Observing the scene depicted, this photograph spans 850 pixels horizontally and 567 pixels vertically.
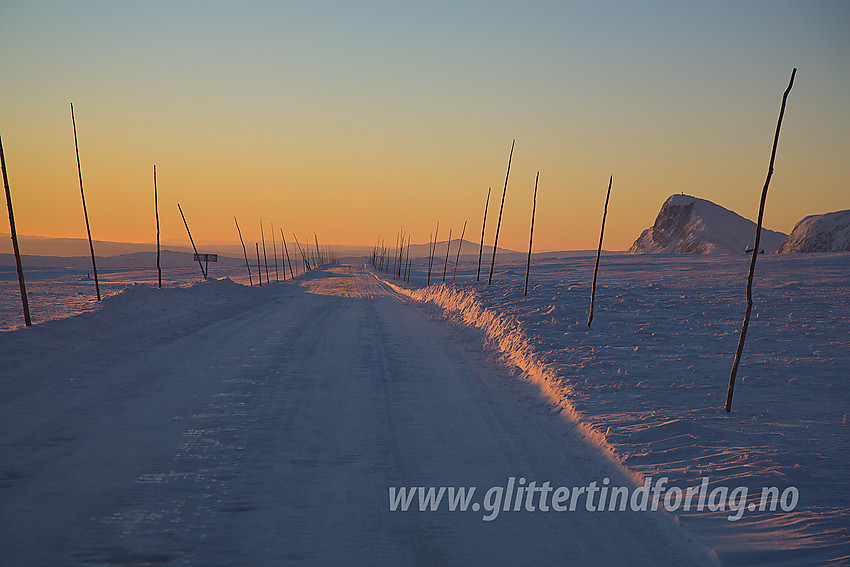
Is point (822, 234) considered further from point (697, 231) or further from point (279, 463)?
point (279, 463)

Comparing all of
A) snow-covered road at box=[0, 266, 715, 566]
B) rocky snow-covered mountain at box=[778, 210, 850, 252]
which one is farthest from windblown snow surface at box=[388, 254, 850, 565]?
rocky snow-covered mountain at box=[778, 210, 850, 252]

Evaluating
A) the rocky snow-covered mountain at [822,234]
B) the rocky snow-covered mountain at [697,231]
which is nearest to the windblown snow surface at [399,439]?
the rocky snow-covered mountain at [822,234]

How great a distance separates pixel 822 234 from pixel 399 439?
→ 72.9 metres

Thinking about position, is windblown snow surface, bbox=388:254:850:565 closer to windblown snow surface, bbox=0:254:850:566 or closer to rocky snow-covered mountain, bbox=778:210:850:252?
windblown snow surface, bbox=0:254:850:566

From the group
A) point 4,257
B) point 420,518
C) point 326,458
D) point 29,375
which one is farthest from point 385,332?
point 4,257

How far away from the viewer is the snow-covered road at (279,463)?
3994 millimetres

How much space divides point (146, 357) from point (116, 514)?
24.1 ft

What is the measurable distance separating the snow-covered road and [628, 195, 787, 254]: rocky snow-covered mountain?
101603 mm

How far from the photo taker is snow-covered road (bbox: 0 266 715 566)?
399 cm

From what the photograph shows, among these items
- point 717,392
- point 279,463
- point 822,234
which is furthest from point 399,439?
point 822,234

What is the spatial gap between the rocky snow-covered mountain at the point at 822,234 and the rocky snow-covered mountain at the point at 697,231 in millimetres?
29549

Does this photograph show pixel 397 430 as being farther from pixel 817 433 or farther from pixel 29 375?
pixel 29 375

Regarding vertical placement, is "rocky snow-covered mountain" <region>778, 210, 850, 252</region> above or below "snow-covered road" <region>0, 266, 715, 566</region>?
above

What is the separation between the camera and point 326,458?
18.7ft
